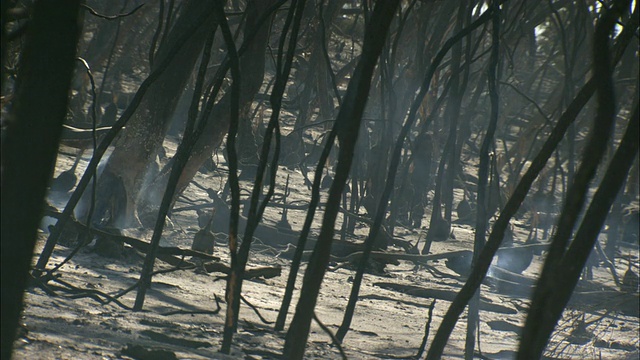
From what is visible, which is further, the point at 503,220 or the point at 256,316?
the point at 256,316

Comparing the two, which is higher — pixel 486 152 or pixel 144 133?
pixel 486 152

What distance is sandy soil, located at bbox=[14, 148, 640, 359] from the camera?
2451 millimetres

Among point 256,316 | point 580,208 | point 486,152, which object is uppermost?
point 486,152

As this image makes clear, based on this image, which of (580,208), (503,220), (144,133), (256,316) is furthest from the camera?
(144,133)

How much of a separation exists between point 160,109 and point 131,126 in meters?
0.19

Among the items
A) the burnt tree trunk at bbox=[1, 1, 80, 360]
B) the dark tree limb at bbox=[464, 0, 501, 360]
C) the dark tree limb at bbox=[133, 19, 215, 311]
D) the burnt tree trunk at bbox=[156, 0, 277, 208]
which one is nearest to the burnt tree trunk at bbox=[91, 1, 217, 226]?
the burnt tree trunk at bbox=[156, 0, 277, 208]

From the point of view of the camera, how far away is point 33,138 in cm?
88

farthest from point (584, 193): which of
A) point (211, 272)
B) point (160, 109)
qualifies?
point (160, 109)

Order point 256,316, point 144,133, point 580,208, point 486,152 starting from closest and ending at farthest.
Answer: point 580,208
point 486,152
point 256,316
point 144,133

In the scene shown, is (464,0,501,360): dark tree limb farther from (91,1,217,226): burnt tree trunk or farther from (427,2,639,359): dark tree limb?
(91,1,217,226): burnt tree trunk

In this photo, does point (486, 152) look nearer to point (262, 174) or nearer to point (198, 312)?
point (262, 174)

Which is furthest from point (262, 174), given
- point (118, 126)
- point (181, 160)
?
point (118, 126)

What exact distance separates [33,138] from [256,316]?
2456 mm

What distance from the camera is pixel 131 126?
185 inches
